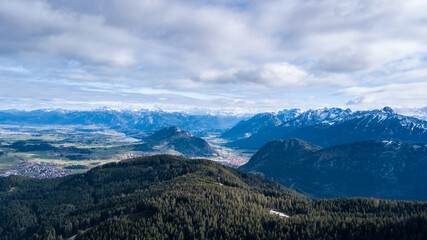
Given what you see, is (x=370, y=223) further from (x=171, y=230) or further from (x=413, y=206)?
(x=171, y=230)

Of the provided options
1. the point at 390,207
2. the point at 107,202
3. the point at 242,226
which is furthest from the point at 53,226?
the point at 390,207

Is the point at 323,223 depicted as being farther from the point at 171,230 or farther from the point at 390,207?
the point at 171,230

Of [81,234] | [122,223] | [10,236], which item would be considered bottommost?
[10,236]

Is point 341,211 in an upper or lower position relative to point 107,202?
upper

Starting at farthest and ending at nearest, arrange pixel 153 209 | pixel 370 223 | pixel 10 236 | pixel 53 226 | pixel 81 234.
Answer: pixel 10 236, pixel 53 226, pixel 153 209, pixel 81 234, pixel 370 223

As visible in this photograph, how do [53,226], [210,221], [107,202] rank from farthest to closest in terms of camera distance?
[107,202] → [53,226] → [210,221]

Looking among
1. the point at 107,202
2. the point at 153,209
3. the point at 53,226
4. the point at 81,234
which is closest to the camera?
the point at 81,234

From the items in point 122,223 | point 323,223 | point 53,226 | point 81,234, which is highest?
point 323,223

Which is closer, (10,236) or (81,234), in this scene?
(81,234)

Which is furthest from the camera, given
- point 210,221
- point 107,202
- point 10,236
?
point 107,202

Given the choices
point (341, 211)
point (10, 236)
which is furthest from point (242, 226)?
point (10, 236)
